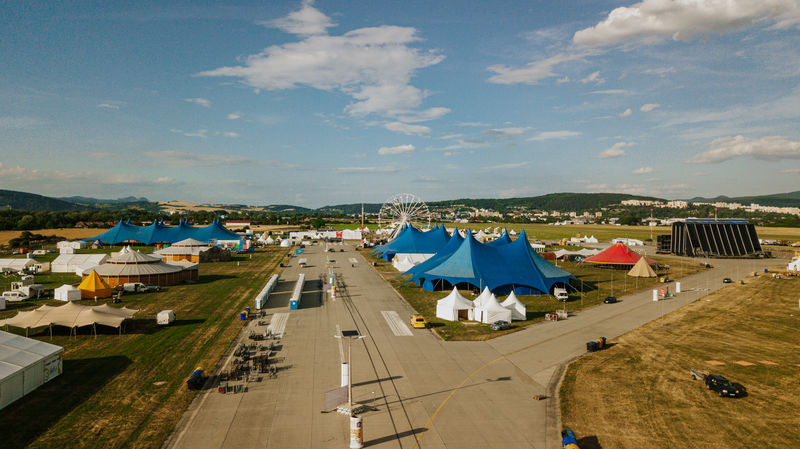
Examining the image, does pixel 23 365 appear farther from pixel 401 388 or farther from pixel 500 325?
pixel 500 325

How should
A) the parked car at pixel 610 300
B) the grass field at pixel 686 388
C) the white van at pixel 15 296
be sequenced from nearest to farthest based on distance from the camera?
the grass field at pixel 686 388 < the white van at pixel 15 296 < the parked car at pixel 610 300

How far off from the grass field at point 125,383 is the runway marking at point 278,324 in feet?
9.40

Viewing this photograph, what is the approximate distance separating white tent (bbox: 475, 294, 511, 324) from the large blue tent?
8607cm

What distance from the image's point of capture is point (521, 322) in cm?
3781

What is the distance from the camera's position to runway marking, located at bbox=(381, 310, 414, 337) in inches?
1336

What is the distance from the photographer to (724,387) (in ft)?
73.6

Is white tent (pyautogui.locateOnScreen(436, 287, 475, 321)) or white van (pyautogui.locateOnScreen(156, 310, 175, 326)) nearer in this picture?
white van (pyautogui.locateOnScreen(156, 310, 175, 326))

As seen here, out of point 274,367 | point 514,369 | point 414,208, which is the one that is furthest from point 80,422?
point 414,208

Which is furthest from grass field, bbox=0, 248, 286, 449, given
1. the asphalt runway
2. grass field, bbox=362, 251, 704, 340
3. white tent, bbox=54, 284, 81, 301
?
grass field, bbox=362, 251, 704, 340

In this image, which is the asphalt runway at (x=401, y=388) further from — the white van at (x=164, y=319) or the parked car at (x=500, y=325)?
the white van at (x=164, y=319)

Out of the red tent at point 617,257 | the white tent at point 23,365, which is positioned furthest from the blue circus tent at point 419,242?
the white tent at point 23,365

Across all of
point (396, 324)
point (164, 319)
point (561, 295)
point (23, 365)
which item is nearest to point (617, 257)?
point (561, 295)

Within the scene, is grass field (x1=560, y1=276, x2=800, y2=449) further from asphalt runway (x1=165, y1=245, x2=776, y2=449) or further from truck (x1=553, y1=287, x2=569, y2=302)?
truck (x1=553, y1=287, x2=569, y2=302)

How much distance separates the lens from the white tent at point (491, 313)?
3672 cm
